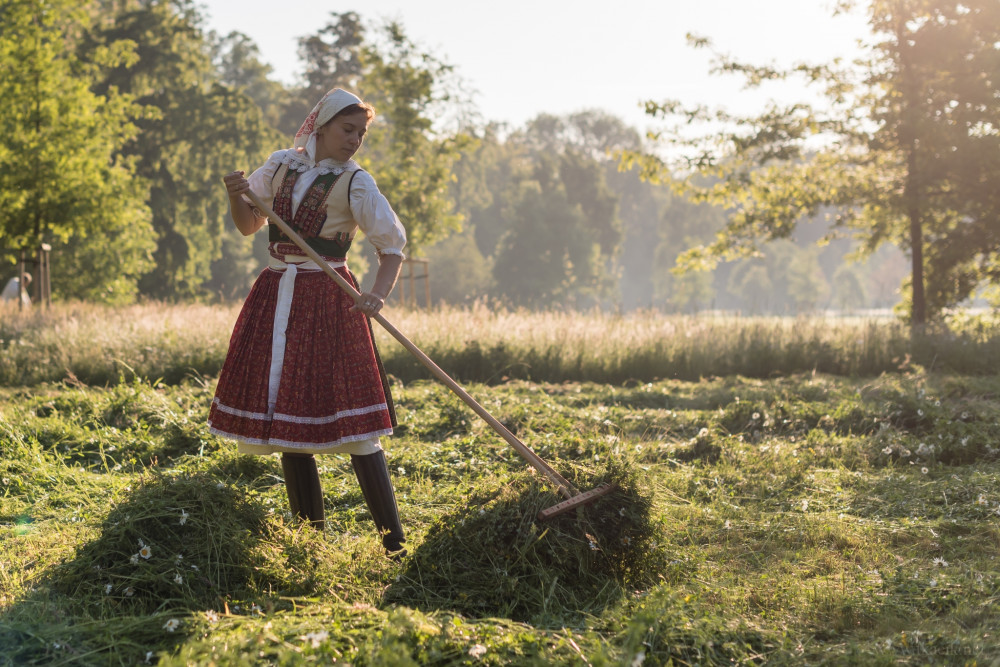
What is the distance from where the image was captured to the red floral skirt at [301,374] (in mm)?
3293

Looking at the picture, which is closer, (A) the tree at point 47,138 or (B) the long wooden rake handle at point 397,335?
(B) the long wooden rake handle at point 397,335

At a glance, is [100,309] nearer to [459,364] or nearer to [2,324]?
[2,324]

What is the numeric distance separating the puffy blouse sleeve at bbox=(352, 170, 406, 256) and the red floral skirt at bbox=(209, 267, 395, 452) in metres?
0.26

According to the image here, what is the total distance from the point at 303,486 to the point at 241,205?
3.99ft

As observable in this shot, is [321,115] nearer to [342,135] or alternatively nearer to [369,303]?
[342,135]

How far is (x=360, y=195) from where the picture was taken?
3393 millimetres

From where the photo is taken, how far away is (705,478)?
196 inches

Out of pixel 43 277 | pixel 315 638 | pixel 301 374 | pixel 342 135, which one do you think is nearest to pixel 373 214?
pixel 342 135

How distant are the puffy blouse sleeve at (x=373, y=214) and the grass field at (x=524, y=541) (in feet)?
3.59

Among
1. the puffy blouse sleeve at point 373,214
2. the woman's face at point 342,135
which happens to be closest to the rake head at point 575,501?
the puffy blouse sleeve at point 373,214

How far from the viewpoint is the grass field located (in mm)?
2494

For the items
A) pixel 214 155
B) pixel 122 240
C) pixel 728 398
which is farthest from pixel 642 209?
pixel 728 398

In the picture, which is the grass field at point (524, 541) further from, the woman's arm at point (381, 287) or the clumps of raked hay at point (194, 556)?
the woman's arm at point (381, 287)

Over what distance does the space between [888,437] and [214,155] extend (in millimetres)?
25865
